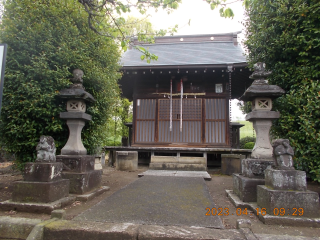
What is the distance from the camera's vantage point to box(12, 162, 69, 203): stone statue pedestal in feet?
10.5

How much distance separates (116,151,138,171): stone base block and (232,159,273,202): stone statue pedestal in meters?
4.97

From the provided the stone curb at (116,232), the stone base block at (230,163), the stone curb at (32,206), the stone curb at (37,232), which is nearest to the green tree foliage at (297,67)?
the stone curb at (116,232)

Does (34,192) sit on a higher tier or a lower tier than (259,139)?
lower

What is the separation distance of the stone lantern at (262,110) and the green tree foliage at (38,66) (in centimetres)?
335

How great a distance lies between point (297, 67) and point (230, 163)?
14.4ft

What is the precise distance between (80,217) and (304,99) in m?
4.09

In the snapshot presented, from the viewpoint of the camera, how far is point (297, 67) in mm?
3830

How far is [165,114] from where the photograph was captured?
911 centimetres

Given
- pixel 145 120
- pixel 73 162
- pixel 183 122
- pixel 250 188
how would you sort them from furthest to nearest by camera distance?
1. pixel 145 120
2. pixel 183 122
3. pixel 73 162
4. pixel 250 188

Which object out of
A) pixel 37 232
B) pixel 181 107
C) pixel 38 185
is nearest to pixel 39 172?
pixel 38 185

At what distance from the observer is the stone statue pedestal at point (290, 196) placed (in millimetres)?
2771

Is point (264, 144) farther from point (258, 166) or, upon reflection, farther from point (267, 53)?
point (267, 53)

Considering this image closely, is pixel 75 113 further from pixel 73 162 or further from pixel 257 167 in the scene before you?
pixel 257 167

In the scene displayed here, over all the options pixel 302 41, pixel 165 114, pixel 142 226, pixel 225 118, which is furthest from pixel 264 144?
pixel 165 114
